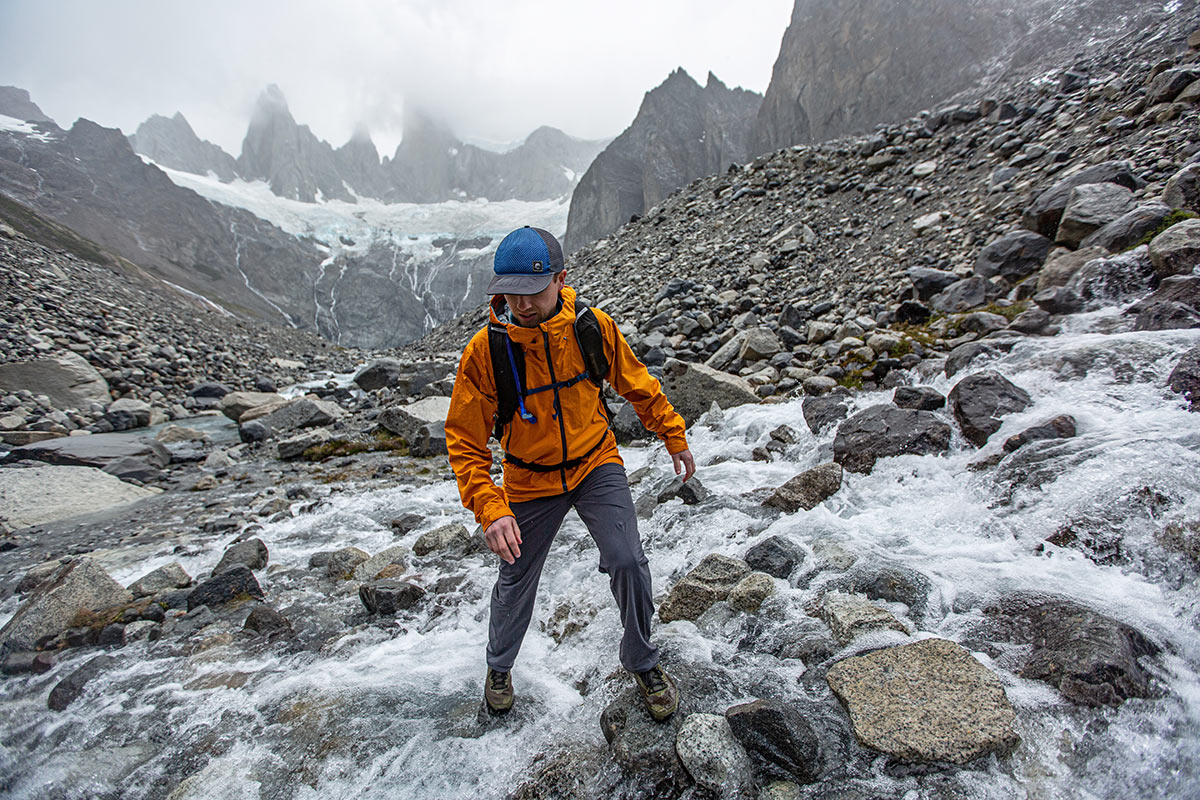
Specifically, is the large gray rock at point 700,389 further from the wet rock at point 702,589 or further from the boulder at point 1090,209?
the boulder at point 1090,209

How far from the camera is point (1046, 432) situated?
477 cm

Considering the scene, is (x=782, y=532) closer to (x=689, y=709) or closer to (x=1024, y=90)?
(x=689, y=709)

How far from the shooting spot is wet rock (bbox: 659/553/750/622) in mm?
4141

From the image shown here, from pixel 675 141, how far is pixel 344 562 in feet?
216

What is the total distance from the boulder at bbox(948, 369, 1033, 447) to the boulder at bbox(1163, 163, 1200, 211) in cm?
451

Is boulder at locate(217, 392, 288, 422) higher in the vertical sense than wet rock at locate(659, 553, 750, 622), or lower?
higher

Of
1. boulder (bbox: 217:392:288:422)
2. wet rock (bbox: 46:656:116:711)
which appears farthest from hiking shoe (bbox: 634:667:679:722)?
boulder (bbox: 217:392:288:422)

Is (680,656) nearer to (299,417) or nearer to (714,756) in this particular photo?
(714,756)

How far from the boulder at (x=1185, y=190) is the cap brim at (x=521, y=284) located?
373 inches

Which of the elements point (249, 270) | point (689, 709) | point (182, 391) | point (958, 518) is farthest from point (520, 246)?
point (249, 270)

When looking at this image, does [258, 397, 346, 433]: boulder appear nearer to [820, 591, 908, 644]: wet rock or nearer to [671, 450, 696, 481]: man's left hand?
[671, 450, 696, 481]: man's left hand

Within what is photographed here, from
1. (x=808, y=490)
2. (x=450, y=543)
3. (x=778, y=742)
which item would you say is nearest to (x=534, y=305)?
(x=778, y=742)

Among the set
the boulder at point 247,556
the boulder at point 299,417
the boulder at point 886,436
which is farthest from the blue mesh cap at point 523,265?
the boulder at point 299,417

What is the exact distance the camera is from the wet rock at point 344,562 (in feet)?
19.1
